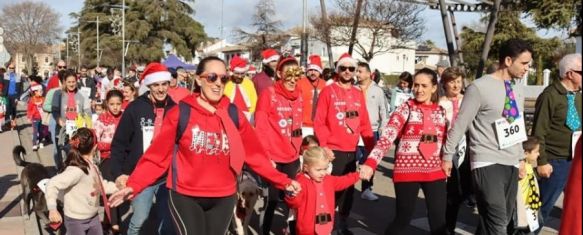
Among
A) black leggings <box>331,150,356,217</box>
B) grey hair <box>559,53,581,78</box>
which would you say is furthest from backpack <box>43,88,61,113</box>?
grey hair <box>559,53,581,78</box>

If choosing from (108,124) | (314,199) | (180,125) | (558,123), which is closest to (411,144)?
(314,199)

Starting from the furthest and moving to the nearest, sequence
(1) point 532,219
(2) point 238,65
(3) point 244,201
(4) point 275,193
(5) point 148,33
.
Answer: (5) point 148,33 < (2) point 238,65 < (4) point 275,193 < (3) point 244,201 < (1) point 532,219

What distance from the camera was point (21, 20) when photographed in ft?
227

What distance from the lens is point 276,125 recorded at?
6324mm

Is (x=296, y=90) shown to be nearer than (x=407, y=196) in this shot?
No

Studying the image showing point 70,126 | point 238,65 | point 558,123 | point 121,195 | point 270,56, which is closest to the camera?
point 121,195

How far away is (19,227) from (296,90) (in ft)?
11.4

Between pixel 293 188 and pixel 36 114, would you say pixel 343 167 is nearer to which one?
pixel 293 188

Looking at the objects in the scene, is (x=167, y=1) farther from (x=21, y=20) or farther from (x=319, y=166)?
(x=319, y=166)

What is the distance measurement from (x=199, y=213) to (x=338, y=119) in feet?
8.38

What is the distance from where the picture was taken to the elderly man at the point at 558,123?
558 centimetres

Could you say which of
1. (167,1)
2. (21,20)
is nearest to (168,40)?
(167,1)

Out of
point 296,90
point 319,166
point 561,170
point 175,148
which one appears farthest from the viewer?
point 296,90

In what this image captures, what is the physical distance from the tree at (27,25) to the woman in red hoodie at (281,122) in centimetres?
6827
